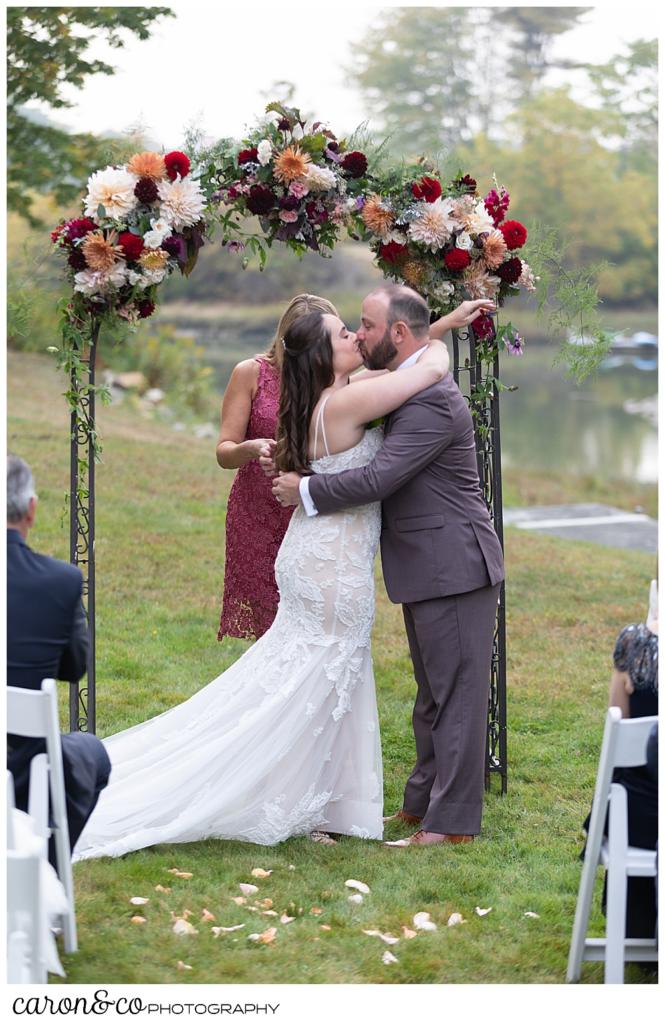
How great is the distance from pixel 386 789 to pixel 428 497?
1553 millimetres

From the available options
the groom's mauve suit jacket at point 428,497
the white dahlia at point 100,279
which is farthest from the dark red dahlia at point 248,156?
the groom's mauve suit jacket at point 428,497

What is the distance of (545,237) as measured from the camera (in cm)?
499

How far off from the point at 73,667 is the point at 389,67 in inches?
1743

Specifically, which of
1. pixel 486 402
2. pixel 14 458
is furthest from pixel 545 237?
pixel 14 458

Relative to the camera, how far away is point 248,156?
473cm

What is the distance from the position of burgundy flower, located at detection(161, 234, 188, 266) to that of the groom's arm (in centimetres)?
107

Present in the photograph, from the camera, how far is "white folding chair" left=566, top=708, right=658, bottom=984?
125 inches

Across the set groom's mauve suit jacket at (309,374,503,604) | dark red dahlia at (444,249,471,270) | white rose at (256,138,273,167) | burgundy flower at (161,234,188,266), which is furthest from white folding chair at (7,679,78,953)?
dark red dahlia at (444,249,471,270)

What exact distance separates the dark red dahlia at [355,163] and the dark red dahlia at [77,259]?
3.70 feet

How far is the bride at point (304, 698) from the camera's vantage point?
444 cm

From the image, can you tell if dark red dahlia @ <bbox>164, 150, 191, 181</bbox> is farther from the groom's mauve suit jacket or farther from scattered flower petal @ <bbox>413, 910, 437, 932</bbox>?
scattered flower petal @ <bbox>413, 910, 437, 932</bbox>

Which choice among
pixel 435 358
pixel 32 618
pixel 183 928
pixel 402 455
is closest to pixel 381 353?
pixel 435 358

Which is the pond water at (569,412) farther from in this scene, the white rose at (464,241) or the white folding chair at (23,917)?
the white folding chair at (23,917)
